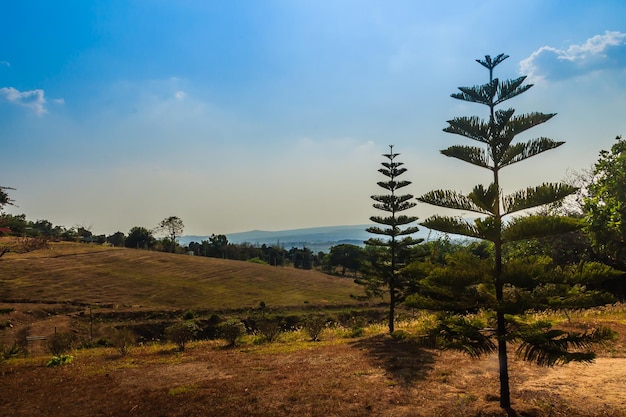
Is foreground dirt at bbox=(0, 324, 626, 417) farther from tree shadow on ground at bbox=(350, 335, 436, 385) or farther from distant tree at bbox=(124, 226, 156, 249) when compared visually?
distant tree at bbox=(124, 226, 156, 249)

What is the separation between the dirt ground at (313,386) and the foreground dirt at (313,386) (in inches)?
0.8

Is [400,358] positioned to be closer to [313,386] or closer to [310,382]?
[310,382]

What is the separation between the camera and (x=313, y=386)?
8266 millimetres

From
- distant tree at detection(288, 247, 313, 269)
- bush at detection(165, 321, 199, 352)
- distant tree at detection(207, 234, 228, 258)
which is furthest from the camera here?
→ distant tree at detection(288, 247, 313, 269)

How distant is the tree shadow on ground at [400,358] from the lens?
9164 millimetres

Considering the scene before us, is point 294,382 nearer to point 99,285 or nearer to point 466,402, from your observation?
point 466,402

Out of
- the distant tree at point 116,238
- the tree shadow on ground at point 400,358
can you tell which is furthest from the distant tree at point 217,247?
the tree shadow on ground at point 400,358

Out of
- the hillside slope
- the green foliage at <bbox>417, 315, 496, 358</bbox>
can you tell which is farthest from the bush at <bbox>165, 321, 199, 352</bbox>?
the hillside slope

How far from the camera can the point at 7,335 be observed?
31406 mm

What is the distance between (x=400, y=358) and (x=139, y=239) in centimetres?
9305

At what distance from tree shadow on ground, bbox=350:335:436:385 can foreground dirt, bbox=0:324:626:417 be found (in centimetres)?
4

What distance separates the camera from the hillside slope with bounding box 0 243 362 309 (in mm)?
49312

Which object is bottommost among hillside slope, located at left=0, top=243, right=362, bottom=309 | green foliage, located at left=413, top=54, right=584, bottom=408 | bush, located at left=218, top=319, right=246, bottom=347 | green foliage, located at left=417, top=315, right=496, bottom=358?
hillside slope, located at left=0, top=243, right=362, bottom=309

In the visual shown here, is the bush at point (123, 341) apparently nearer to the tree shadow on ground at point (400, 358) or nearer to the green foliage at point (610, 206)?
the tree shadow on ground at point (400, 358)
